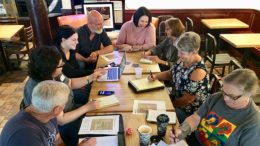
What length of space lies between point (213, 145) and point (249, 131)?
1.03ft

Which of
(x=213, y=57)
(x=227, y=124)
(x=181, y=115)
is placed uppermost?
(x=227, y=124)

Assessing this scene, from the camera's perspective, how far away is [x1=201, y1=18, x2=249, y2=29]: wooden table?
4480 millimetres

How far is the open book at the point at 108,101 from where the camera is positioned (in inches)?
68.9

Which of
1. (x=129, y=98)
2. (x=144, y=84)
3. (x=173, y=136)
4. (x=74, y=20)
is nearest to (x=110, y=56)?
(x=144, y=84)

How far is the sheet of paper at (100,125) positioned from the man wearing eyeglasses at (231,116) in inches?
16.8

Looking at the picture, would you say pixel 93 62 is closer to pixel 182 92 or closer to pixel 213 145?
pixel 182 92

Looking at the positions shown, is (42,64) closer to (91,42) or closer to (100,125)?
(100,125)

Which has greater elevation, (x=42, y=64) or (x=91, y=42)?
(x=42, y=64)

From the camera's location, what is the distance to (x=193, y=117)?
1.61 meters

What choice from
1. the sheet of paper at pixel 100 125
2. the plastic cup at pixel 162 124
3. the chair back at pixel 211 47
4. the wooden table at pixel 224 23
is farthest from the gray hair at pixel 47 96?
the wooden table at pixel 224 23

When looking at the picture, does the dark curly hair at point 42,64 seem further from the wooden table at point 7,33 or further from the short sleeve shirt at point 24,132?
the wooden table at point 7,33

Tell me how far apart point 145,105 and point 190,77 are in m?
0.51

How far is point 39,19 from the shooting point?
255 centimetres

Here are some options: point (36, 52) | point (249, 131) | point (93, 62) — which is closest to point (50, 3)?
point (93, 62)
